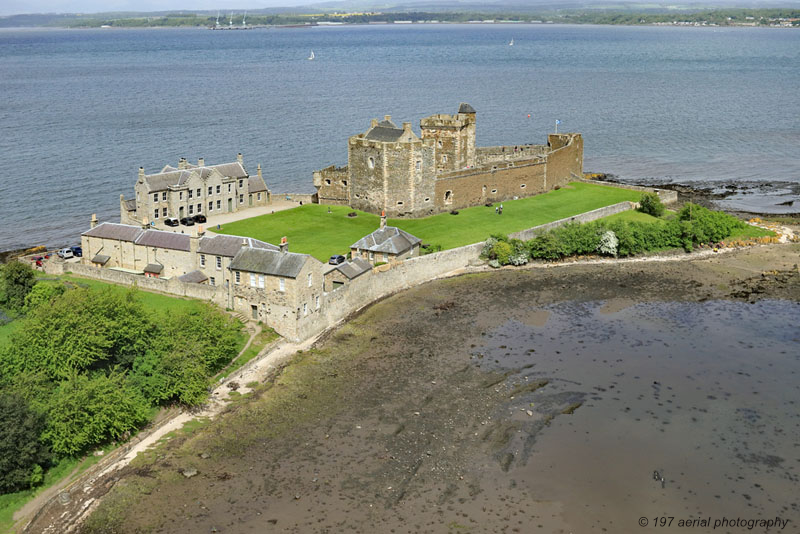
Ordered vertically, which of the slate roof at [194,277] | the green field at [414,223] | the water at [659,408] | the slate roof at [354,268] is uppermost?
the slate roof at [354,268]

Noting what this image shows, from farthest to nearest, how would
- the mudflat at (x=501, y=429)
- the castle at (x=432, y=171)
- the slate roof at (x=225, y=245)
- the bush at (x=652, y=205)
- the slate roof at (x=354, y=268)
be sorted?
1. the bush at (x=652, y=205)
2. the castle at (x=432, y=171)
3. the slate roof at (x=354, y=268)
4. the slate roof at (x=225, y=245)
5. the mudflat at (x=501, y=429)

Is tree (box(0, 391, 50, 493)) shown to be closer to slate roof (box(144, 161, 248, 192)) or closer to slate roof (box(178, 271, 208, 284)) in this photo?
slate roof (box(178, 271, 208, 284))

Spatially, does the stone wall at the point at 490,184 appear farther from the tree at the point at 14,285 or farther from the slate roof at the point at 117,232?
the tree at the point at 14,285

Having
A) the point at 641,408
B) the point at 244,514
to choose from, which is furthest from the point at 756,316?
the point at 244,514

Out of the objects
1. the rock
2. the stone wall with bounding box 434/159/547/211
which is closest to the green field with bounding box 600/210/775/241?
the stone wall with bounding box 434/159/547/211

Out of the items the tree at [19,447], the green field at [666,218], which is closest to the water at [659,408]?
the green field at [666,218]

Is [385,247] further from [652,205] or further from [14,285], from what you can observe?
[652,205]

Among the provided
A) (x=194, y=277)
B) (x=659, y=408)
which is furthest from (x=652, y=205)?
(x=194, y=277)
